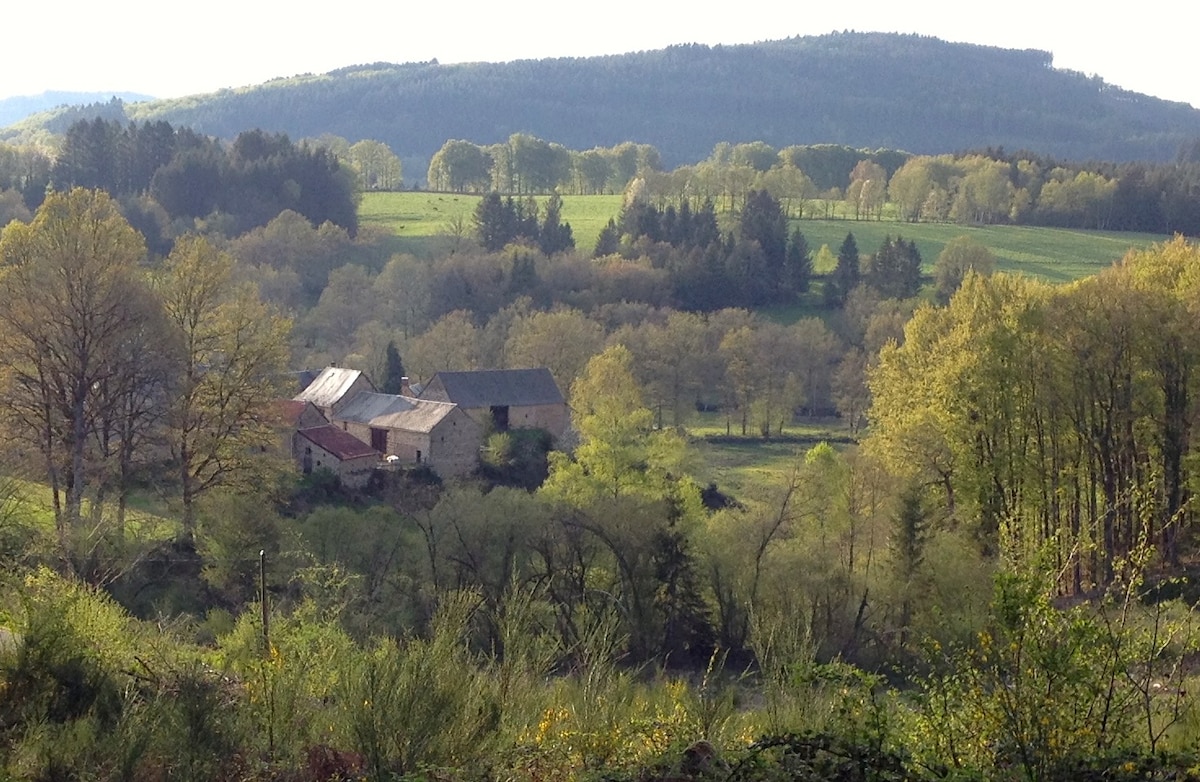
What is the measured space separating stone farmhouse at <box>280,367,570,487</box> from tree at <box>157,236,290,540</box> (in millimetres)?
8050

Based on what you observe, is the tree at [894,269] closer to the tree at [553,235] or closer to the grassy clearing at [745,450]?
the grassy clearing at [745,450]

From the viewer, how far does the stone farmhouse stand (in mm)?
42438

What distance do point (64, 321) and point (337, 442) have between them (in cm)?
1442

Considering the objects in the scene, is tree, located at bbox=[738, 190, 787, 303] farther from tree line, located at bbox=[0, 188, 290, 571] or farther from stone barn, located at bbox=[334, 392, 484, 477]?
tree line, located at bbox=[0, 188, 290, 571]

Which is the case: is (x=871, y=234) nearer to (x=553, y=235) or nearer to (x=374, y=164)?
(x=553, y=235)

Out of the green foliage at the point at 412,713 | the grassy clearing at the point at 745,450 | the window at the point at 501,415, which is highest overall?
the green foliage at the point at 412,713

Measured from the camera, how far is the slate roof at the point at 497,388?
162 feet

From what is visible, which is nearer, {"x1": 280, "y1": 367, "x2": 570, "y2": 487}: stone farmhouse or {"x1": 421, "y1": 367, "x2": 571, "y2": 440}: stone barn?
{"x1": 280, "y1": 367, "x2": 570, "y2": 487}: stone farmhouse

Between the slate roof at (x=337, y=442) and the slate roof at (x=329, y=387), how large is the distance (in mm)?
5595

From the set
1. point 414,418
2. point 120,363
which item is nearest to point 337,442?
point 414,418

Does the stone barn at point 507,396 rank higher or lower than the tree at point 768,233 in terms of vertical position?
lower

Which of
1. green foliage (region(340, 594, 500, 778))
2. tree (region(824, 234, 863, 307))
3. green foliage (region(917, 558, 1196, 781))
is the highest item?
green foliage (region(917, 558, 1196, 781))

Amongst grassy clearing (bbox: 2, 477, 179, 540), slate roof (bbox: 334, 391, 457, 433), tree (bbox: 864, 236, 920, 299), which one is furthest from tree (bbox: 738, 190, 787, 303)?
grassy clearing (bbox: 2, 477, 179, 540)

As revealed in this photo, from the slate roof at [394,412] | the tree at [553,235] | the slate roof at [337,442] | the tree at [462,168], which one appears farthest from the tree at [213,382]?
the tree at [462,168]
